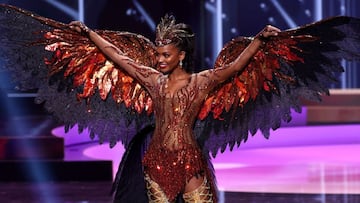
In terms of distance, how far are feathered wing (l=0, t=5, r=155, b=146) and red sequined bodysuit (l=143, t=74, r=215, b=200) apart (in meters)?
0.37

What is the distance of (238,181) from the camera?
768cm

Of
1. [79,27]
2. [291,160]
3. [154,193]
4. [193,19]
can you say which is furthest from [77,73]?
[193,19]

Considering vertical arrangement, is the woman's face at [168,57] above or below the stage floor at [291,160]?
above

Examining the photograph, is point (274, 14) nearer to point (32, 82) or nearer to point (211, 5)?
point (211, 5)

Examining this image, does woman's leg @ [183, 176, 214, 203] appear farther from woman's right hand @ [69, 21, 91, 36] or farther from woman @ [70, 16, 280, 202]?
woman's right hand @ [69, 21, 91, 36]

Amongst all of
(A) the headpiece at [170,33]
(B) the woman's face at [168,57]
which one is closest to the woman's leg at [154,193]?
(B) the woman's face at [168,57]

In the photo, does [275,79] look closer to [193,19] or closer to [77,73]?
[77,73]

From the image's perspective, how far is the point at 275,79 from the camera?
13.4 ft

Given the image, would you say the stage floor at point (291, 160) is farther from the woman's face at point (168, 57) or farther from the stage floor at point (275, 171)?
the woman's face at point (168, 57)

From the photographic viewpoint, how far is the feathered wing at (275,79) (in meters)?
3.88

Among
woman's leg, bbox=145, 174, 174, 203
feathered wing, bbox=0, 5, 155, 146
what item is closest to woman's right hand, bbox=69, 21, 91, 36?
feathered wing, bbox=0, 5, 155, 146

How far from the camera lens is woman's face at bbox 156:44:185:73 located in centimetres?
373

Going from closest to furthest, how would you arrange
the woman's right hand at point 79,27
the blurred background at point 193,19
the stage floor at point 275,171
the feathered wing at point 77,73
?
the woman's right hand at point 79,27, the feathered wing at point 77,73, the stage floor at point 275,171, the blurred background at point 193,19

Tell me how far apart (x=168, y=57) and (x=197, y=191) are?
588mm
